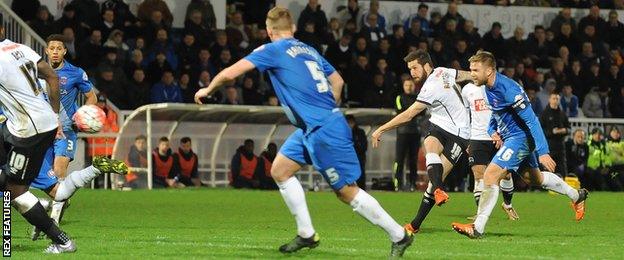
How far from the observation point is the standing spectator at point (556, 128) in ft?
92.4

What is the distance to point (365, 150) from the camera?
28.5 m

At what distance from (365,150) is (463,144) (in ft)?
41.6

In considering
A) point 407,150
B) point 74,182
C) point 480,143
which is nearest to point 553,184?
point 480,143

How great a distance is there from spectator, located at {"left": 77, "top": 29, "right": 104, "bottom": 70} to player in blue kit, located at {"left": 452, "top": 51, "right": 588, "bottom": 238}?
13.8 m

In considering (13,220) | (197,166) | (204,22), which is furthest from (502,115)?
(204,22)

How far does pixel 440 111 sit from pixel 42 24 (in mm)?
13265

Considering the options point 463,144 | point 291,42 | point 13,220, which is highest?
point 291,42

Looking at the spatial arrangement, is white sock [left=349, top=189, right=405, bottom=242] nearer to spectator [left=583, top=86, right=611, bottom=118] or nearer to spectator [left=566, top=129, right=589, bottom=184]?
spectator [left=566, top=129, right=589, bottom=184]

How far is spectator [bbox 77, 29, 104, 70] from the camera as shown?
2720 cm

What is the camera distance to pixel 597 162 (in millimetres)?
29984

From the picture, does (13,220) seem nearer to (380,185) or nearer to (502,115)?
(502,115)

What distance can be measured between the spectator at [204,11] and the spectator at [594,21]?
367 inches

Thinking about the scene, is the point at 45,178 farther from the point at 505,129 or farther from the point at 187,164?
the point at 187,164

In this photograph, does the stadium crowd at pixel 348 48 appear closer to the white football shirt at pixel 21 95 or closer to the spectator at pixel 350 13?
the spectator at pixel 350 13
